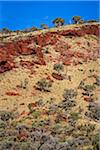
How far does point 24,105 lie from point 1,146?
6.08 metres

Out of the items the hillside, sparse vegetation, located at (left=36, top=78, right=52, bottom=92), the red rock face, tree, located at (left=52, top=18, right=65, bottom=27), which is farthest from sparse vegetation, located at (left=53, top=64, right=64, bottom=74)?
tree, located at (left=52, top=18, right=65, bottom=27)

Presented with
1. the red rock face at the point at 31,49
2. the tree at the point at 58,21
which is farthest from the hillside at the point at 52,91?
the tree at the point at 58,21

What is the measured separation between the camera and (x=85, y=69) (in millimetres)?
33281

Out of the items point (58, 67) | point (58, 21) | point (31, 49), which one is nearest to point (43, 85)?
point (58, 67)

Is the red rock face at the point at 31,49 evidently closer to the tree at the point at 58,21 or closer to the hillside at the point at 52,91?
the hillside at the point at 52,91

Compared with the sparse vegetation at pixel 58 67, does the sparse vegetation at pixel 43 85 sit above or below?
below

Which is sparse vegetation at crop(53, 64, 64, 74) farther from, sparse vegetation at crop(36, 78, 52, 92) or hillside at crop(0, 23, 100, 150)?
sparse vegetation at crop(36, 78, 52, 92)

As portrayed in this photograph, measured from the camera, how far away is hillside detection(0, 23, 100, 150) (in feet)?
71.7

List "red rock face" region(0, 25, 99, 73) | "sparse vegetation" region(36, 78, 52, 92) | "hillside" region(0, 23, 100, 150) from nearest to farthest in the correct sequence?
1. "hillside" region(0, 23, 100, 150)
2. "sparse vegetation" region(36, 78, 52, 92)
3. "red rock face" region(0, 25, 99, 73)

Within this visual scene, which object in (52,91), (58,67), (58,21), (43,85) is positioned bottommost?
(52,91)

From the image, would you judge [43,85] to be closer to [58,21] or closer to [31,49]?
[31,49]

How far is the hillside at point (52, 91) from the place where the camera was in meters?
21.8

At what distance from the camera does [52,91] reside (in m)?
29.1

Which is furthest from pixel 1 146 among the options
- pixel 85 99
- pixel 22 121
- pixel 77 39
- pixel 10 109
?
pixel 77 39
